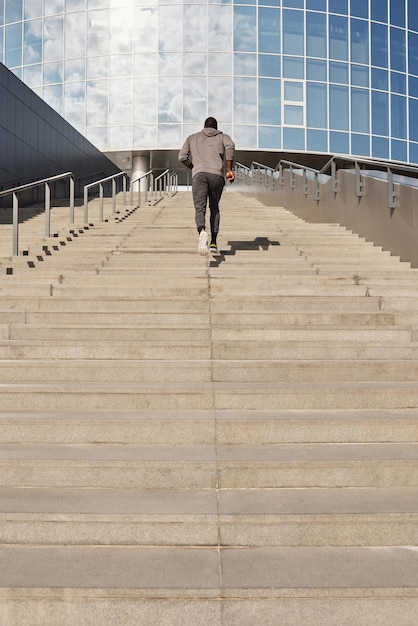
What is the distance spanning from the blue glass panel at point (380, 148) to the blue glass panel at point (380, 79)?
2.81 meters

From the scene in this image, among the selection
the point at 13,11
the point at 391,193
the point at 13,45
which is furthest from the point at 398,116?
the point at 391,193

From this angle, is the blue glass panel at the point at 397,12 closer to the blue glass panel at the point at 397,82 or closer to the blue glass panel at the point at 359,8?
the blue glass panel at the point at 359,8

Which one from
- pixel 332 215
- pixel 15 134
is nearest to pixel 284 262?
pixel 332 215

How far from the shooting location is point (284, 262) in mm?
8055

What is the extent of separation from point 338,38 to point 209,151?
98.8ft

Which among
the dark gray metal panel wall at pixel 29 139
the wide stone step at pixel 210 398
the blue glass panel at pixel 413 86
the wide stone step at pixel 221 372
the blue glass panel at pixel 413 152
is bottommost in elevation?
the wide stone step at pixel 210 398

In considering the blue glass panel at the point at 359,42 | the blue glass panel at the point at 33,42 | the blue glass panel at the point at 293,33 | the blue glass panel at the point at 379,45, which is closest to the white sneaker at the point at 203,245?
the blue glass panel at the point at 293,33

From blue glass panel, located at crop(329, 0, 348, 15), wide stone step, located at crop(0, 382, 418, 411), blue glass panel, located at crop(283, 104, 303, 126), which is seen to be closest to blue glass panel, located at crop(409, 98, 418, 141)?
blue glass panel, located at crop(329, 0, 348, 15)

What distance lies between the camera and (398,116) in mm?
35438

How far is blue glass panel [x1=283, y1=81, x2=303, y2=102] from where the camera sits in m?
33.9

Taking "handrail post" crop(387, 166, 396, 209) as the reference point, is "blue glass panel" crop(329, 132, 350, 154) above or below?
above

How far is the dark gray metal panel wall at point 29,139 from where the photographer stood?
18703mm

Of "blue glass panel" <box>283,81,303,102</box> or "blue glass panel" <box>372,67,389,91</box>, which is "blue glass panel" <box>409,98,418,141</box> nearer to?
"blue glass panel" <box>372,67,389,91</box>

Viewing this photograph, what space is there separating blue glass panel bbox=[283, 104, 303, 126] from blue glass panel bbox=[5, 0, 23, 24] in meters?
15.2
